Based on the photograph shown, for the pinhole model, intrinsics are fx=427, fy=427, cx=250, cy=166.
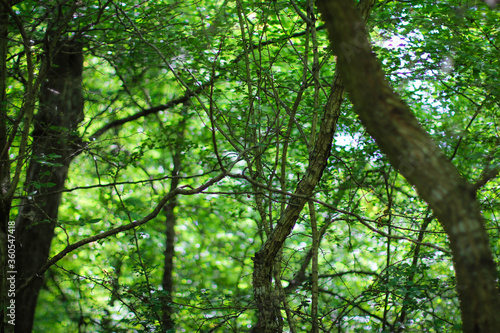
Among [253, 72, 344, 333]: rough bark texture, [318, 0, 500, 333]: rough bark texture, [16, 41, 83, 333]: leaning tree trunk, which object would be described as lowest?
[318, 0, 500, 333]: rough bark texture

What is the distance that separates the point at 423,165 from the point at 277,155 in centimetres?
283

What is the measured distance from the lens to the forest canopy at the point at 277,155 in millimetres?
1380

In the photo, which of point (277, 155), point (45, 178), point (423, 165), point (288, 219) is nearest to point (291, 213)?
point (288, 219)

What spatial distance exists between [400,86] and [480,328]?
372 centimetres

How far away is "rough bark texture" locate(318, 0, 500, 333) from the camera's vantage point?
3.94ft

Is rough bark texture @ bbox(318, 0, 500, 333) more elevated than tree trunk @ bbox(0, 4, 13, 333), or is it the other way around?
tree trunk @ bbox(0, 4, 13, 333)

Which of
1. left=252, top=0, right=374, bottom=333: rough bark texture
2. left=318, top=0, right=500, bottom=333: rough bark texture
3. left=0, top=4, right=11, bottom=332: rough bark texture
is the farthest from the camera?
left=0, top=4, right=11, bottom=332: rough bark texture

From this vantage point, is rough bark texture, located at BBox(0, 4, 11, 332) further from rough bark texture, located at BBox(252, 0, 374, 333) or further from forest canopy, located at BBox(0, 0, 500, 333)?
rough bark texture, located at BBox(252, 0, 374, 333)

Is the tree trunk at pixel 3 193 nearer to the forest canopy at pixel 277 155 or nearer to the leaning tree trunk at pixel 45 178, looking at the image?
the forest canopy at pixel 277 155

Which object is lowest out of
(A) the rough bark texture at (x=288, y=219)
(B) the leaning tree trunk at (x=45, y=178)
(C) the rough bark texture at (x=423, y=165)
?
(C) the rough bark texture at (x=423, y=165)

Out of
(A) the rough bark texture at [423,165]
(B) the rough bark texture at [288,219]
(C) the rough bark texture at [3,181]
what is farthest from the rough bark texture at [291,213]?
(C) the rough bark texture at [3,181]

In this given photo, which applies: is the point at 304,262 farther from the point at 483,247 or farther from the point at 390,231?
the point at 483,247

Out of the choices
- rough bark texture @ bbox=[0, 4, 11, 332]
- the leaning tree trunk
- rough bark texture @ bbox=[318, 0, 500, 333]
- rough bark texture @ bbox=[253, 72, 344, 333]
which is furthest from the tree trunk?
rough bark texture @ bbox=[318, 0, 500, 333]

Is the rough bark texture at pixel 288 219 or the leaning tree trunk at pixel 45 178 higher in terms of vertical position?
the leaning tree trunk at pixel 45 178
